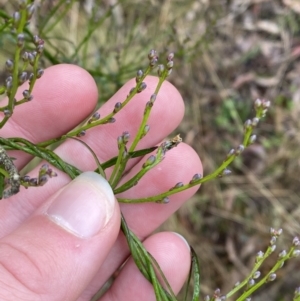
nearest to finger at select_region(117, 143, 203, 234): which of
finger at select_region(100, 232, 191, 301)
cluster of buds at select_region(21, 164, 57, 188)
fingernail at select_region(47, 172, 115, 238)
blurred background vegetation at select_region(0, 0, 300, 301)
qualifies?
finger at select_region(100, 232, 191, 301)

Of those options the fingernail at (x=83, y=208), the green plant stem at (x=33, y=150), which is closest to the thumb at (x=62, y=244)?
the fingernail at (x=83, y=208)

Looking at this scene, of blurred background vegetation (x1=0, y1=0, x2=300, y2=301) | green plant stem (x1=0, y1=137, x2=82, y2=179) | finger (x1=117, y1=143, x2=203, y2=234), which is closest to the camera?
green plant stem (x1=0, y1=137, x2=82, y2=179)

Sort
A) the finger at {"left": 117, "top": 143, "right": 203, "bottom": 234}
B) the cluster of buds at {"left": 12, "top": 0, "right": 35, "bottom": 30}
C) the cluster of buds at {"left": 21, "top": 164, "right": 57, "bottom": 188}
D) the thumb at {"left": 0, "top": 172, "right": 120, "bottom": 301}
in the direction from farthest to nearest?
1. the finger at {"left": 117, "top": 143, "right": 203, "bottom": 234}
2. the thumb at {"left": 0, "top": 172, "right": 120, "bottom": 301}
3. the cluster of buds at {"left": 21, "top": 164, "right": 57, "bottom": 188}
4. the cluster of buds at {"left": 12, "top": 0, "right": 35, "bottom": 30}

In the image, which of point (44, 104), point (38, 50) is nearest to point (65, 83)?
point (44, 104)

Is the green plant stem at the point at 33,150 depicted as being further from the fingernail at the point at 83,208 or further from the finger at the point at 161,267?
the finger at the point at 161,267

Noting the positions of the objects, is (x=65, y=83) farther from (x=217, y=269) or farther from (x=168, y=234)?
(x=217, y=269)

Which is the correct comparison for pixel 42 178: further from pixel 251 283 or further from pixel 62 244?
pixel 251 283

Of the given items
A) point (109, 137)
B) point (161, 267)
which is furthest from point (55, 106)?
point (161, 267)

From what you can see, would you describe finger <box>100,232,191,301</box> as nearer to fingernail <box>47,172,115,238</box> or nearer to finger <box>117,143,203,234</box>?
finger <box>117,143,203,234</box>
